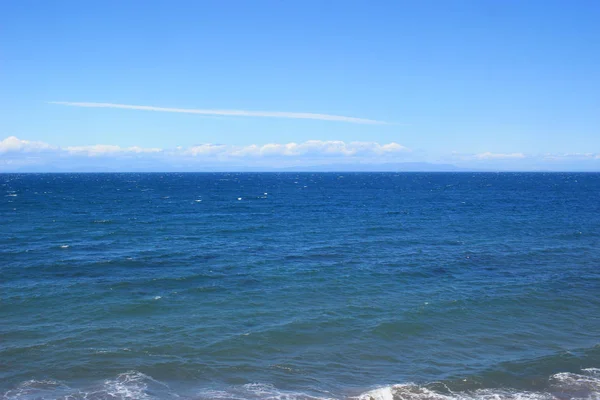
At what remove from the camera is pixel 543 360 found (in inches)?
811

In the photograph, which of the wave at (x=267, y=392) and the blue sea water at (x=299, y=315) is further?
the blue sea water at (x=299, y=315)

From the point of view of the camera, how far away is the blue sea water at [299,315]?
1872 cm

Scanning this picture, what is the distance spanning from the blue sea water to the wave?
79 mm

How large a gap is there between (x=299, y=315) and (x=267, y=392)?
27.6 ft

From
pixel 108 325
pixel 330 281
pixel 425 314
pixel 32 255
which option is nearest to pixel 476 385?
pixel 425 314

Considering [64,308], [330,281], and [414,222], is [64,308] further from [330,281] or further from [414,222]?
[414,222]

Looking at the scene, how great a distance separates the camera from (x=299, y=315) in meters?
Answer: 26.1

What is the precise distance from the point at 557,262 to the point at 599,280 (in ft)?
17.7

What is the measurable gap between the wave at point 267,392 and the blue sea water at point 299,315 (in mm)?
79

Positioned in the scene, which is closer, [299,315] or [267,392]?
[267,392]

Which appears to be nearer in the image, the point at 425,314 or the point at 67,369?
the point at 67,369

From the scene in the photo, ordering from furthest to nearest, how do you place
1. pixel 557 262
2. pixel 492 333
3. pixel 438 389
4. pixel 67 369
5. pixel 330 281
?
pixel 557 262
pixel 330 281
pixel 492 333
pixel 67 369
pixel 438 389

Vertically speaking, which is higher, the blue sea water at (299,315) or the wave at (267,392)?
the blue sea water at (299,315)

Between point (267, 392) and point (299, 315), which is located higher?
point (299, 315)
